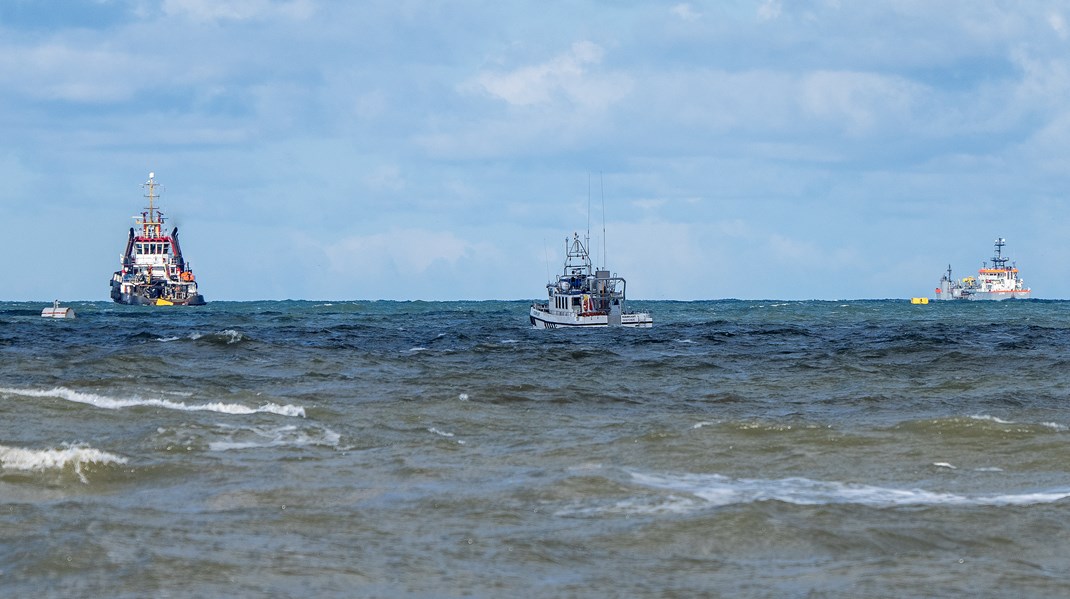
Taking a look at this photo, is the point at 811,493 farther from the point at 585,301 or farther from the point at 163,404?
the point at 585,301

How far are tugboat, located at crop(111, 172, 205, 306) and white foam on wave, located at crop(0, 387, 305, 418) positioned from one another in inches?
5090

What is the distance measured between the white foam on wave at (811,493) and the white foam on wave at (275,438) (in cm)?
553

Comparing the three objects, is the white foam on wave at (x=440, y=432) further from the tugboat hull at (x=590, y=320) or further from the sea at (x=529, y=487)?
the tugboat hull at (x=590, y=320)

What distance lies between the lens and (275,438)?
1825cm

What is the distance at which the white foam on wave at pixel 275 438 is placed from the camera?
57.1 ft

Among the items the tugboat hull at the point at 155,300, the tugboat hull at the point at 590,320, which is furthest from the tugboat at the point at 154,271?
the tugboat hull at the point at 590,320

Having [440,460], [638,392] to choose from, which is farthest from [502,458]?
[638,392]

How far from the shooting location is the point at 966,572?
984cm

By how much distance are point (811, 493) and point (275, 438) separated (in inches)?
329

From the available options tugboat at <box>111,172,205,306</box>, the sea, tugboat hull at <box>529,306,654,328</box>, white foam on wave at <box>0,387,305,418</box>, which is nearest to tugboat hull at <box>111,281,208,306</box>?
tugboat at <box>111,172,205,306</box>

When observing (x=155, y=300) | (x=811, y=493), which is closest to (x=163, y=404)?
(x=811, y=493)

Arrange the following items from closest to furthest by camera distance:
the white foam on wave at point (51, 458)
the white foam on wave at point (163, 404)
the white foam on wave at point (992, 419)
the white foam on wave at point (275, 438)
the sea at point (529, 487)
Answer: the sea at point (529, 487) → the white foam on wave at point (51, 458) → the white foam on wave at point (275, 438) → the white foam on wave at point (992, 419) → the white foam on wave at point (163, 404)

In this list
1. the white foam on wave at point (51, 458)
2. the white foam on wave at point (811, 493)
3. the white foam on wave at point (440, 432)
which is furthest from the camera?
the white foam on wave at point (440, 432)

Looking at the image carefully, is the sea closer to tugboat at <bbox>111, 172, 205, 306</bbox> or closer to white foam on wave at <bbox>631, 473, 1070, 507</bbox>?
white foam on wave at <bbox>631, 473, 1070, 507</bbox>
